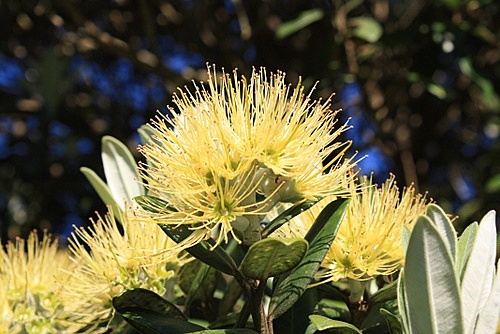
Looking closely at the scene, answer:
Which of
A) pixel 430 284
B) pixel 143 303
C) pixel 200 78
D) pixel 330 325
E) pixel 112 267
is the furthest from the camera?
pixel 200 78

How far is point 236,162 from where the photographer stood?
873 mm

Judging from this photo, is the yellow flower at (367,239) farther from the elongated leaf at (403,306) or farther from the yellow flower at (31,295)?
the yellow flower at (31,295)

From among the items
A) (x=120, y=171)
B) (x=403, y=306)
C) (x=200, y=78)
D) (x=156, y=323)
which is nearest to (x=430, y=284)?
(x=403, y=306)

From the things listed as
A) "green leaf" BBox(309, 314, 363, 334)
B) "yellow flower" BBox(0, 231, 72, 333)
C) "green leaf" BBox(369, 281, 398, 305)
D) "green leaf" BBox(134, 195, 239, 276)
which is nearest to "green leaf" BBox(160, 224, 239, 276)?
"green leaf" BBox(134, 195, 239, 276)

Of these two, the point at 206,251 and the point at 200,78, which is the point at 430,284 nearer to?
the point at 206,251

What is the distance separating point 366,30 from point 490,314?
1.48m

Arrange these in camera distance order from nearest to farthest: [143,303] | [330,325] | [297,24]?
1. [330,325]
2. [143,303]
3. [297,24]

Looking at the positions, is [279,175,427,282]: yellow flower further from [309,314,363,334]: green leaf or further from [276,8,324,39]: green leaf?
[276,8,324,39]: green leaf

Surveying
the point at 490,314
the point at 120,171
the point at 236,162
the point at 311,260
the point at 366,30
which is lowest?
the point at 490,314

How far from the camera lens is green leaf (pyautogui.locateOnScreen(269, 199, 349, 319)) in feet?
2.86

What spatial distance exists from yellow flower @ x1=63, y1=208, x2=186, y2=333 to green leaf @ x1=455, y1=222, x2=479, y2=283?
0.40m

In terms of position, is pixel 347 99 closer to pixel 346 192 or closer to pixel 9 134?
pixel 9 134

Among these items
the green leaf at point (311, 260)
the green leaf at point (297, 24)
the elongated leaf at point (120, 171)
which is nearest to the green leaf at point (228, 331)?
the green leaf at point (311, 260)

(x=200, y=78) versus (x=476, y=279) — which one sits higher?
(x=200, y=78)
